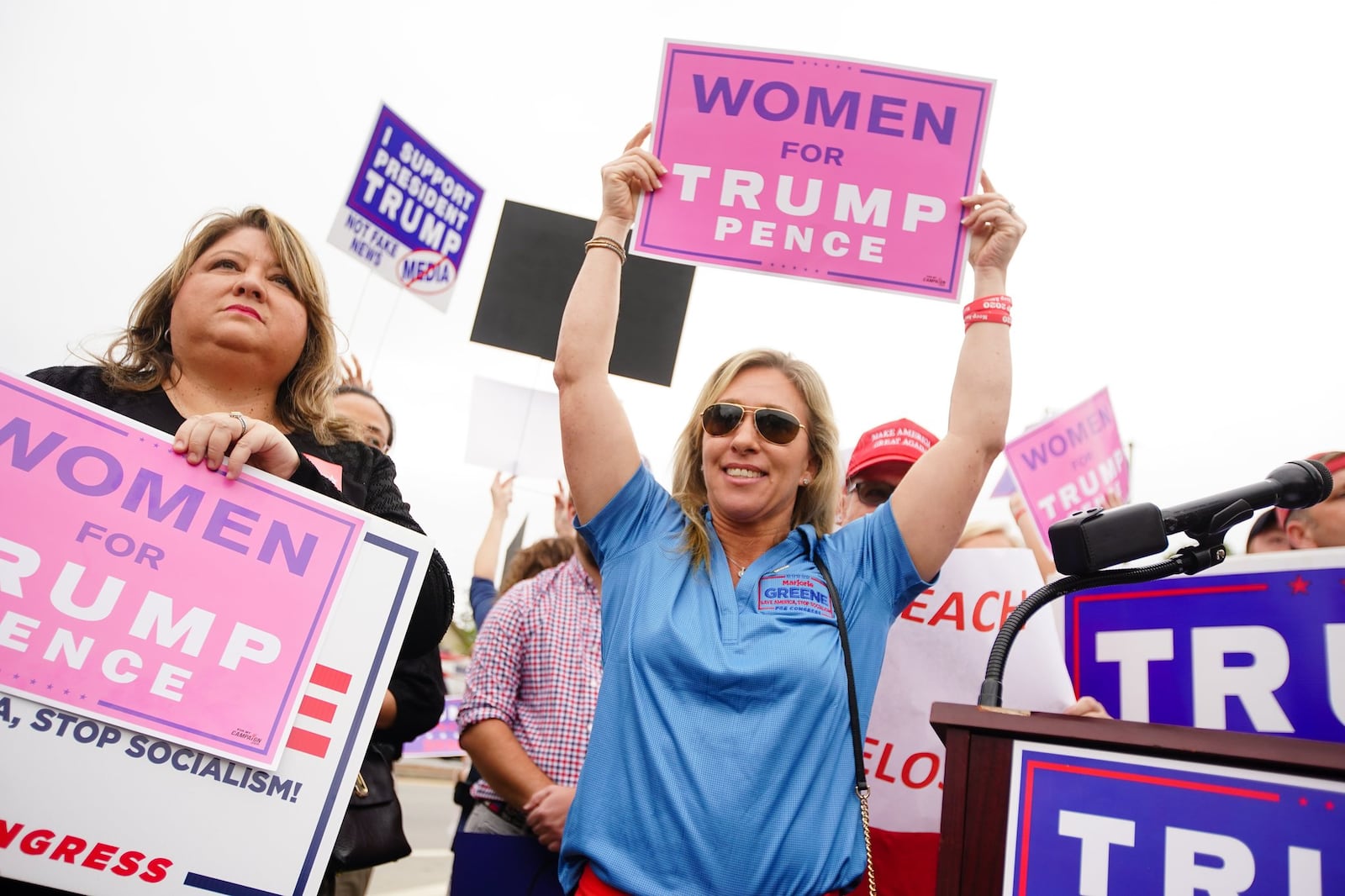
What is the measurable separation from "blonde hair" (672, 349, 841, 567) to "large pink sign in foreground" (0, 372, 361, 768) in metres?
0.91

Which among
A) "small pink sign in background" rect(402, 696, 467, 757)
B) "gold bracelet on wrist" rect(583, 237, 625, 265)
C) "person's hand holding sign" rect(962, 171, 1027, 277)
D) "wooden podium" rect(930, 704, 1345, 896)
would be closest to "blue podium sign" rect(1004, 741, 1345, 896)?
"wooden podium" rect(930, 704, 1345, 896)

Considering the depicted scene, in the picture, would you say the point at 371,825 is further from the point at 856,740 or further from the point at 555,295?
the point at 555,295

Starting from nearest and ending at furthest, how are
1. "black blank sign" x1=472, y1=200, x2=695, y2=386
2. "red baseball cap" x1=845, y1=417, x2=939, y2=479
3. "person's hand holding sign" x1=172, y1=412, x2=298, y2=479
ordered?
1. "person's hand holding sign" x1=172, y1=412, x2=298, y2=479
2. "red baseball cap" x1=845, y1=417, x2=939, y2=479
3. "black blank sign" x1=472, y1=200, x2=695, y2=386

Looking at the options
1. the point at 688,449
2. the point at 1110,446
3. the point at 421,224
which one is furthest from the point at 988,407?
the point at 421,224

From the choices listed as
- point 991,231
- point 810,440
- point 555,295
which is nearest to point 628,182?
point 810,440

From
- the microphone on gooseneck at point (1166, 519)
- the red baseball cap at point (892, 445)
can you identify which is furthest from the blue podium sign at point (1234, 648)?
the red baseball cap at point (892, 445)

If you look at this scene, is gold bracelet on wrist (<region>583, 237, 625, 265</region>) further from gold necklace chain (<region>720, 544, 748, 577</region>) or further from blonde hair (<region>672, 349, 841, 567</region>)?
gold necklace chain (<region>720, 544, 748, 577</region>)

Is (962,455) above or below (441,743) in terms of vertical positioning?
above

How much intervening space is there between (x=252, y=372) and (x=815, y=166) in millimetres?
1467

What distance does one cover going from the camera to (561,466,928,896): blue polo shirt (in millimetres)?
1575

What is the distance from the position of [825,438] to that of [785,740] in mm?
798

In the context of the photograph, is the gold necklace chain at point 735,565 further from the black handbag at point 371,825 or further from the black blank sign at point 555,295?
the black blank sign at point 555,295

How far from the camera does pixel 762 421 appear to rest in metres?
2.04

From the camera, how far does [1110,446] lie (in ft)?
15.8
